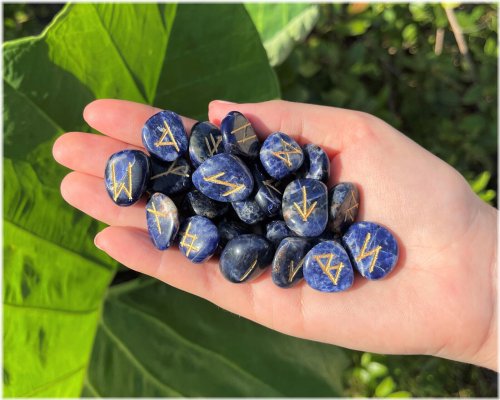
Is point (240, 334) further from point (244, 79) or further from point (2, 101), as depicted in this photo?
point (2, 101)

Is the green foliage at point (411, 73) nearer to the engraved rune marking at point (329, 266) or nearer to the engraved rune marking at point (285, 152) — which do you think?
the engraved rune marking at point (285, 152)

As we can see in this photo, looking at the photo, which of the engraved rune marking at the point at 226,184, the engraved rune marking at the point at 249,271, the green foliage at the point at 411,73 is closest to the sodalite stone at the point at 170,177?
the engraved rune marking at the point at 226,184

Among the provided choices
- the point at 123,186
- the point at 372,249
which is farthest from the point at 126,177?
the point at 372,249

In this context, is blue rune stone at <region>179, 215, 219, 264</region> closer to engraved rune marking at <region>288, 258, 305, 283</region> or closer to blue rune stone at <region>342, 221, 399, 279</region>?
engraved rune marking at <region>288, 258, 305, 283</region>

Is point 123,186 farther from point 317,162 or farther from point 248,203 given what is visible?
point 317,162

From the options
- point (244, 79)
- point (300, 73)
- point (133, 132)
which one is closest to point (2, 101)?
point (133, 132)

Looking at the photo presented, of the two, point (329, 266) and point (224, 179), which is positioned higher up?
point (224, 179)
